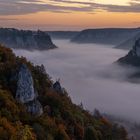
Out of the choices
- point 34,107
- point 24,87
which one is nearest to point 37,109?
point 34,107

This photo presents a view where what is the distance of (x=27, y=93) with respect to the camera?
57000 millimetres

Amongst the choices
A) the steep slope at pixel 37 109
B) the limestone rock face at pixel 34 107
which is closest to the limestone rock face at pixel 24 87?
the steep slope at pixel 37 109

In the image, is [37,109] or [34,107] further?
[34,107]

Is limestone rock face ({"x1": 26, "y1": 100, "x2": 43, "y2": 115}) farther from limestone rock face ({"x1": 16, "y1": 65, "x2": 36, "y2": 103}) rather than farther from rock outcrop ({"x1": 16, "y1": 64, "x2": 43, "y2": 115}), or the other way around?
limestone rock face ({"x1": 16, "y1": 65, "x2": 36, "y2": 103})

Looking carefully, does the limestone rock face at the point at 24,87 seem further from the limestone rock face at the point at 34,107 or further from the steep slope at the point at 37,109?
the limestone rock face at the point at 34,107

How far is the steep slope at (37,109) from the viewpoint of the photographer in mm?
51438

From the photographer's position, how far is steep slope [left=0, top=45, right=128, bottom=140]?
169ft

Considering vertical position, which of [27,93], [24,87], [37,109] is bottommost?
[37,109]

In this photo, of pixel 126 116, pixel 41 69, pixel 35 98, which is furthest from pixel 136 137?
pixel 35 98

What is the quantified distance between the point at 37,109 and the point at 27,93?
91.7 inches

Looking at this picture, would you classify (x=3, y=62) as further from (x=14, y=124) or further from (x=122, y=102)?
(x=122, y=102)

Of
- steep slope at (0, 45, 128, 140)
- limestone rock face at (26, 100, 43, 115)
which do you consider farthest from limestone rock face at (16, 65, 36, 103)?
limestone rock face at (26, 100, 43, 115)

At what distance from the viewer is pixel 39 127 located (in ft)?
168

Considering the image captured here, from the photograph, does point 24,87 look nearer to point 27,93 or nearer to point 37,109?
point 27,93
